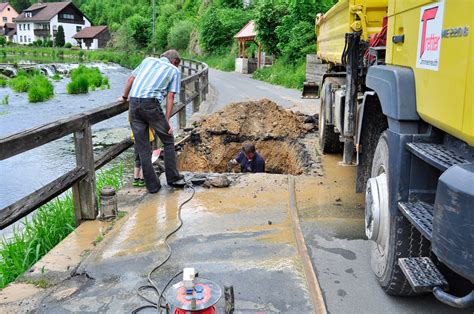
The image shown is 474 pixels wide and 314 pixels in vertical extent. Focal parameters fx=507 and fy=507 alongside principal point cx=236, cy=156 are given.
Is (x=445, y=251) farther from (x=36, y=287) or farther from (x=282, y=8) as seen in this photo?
(x=282, y=8)

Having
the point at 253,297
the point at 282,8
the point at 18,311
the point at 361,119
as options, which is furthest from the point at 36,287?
the point at 282,8

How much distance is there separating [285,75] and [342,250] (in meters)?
21.1

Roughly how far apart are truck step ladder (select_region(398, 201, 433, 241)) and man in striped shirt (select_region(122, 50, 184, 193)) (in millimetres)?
3413

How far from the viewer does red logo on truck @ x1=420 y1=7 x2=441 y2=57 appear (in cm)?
276

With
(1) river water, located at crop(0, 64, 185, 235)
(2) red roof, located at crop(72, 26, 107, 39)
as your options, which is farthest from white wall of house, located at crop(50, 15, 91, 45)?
(1) river water, located at crop(0, 64, 185, 235)

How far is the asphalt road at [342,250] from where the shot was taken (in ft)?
11.5

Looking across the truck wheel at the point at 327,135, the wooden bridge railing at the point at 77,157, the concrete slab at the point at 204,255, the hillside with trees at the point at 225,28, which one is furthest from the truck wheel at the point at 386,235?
the hillside with trees at the point at 225,28

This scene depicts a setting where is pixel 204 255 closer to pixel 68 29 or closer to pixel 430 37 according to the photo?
pixel 430 37

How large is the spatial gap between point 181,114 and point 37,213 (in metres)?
4.86

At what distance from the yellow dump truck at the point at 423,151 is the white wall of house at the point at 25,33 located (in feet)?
377

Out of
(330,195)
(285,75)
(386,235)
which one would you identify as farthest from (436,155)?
(285,75)

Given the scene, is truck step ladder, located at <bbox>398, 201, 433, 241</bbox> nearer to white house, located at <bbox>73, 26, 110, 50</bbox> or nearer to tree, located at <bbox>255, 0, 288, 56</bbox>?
tree, located at <bbox>255, 0, 288, 56</bbox>

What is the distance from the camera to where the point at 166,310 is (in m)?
3.27

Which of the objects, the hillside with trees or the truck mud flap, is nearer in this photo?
the truck mud flap
